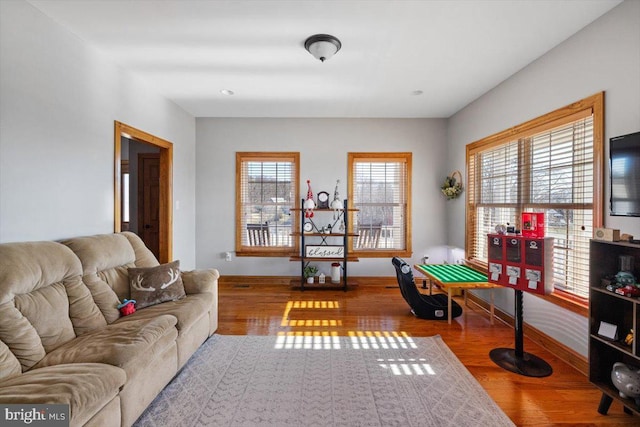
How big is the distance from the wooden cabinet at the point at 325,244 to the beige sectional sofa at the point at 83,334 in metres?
2.19

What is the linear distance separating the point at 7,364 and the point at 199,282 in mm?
1411

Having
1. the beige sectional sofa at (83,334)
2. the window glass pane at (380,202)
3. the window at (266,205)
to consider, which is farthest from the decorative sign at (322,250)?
the beige sectional sofa at (83,334)

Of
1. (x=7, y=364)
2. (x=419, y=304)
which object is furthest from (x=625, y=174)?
(x=7, y=364)

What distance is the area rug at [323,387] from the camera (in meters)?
1.81

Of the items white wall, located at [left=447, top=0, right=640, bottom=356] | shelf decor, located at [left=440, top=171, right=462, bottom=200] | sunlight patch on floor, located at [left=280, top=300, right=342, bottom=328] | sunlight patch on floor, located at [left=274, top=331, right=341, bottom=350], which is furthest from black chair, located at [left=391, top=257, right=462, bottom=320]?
shelf decor, located at [left=440, top=171, right=462, bottom=200]

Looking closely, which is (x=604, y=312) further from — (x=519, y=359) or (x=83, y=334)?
(x=83, y=334)

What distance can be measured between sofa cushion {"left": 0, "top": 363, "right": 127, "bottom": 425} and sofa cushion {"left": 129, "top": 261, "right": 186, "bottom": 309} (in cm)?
95

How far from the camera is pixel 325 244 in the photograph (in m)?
4.69

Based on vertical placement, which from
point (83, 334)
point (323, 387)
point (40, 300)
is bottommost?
point (323, 387)

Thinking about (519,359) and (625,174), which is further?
(519,359)

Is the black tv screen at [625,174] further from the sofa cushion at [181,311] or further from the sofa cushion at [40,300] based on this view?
the sofa cushion at [40,300]

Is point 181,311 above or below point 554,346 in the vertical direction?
above

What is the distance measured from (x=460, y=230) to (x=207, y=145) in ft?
14.2

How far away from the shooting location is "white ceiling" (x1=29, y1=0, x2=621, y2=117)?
2115 mm
